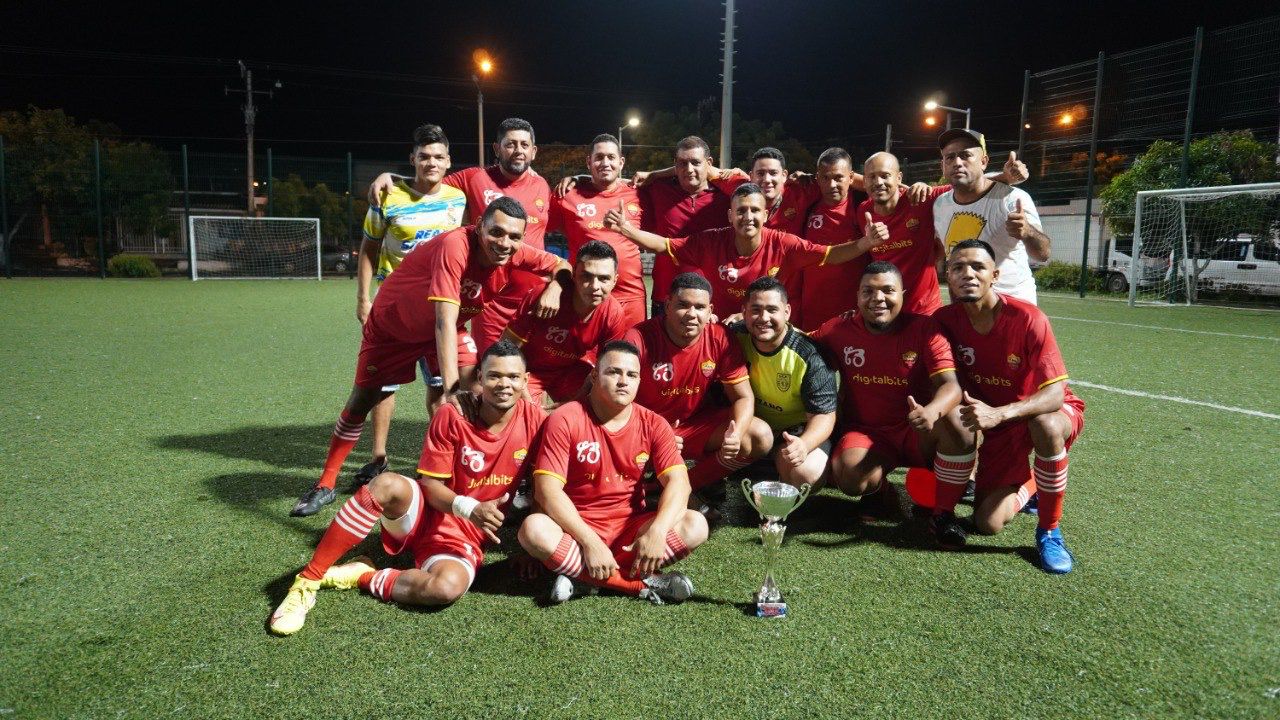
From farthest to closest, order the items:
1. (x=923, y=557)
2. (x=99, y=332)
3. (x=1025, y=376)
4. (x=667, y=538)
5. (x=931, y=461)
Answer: (x=99, y=332)
(x=931, y=461)
(x=1025, y=376)
(x=923, y=557)
(x=667, y=538)

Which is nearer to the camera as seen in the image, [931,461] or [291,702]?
[291,702]

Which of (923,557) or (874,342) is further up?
(874,342)

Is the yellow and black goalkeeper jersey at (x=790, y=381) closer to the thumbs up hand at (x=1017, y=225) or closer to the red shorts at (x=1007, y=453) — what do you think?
the red shorts at (x=1007, y=453)

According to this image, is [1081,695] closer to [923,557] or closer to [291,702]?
[923,557]

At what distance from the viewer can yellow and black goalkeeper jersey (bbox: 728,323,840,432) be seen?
159 inches

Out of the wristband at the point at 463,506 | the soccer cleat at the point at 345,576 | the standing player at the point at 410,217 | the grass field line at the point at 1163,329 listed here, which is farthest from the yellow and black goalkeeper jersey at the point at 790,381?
the grass field line at the point at 1163,329

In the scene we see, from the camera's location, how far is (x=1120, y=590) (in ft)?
10.1

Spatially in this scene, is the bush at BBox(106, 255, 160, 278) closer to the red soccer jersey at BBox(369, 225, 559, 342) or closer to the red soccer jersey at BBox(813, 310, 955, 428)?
the red soccer jersey at BBox(369, 225, 559, 342)

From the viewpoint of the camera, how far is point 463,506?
119 inches

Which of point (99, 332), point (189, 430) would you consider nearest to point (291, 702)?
point (189, 430)

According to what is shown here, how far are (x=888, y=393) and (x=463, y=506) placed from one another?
2406 mm

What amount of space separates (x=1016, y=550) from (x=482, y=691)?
259cm

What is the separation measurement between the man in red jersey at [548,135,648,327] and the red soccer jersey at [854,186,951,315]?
63.0 inches

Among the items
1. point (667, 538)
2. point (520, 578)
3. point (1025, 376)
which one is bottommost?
point (520, 578)
